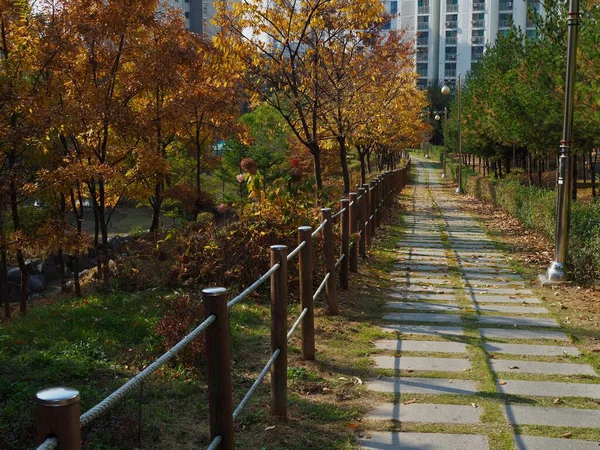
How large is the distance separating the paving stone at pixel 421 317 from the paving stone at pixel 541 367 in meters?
1.54

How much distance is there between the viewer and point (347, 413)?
475cm

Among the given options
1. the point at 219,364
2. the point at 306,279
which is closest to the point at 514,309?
the point at 306,279

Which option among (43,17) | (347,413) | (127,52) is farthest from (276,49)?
(347,413)

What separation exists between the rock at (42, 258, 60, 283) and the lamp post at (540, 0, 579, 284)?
768 inches

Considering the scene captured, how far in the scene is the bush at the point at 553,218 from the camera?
9.34 metres

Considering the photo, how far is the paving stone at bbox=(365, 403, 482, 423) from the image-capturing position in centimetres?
466

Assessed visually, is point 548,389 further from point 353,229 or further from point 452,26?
point 452,26

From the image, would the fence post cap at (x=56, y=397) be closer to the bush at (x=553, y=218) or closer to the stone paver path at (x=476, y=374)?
the stone paver path at (x=476, y=374)

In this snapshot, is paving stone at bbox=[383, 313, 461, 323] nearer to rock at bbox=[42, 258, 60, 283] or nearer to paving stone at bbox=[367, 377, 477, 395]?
paving stone at bbox=[367, 377, 477, 395]

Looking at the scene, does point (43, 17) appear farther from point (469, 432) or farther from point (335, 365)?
point (469, 432)

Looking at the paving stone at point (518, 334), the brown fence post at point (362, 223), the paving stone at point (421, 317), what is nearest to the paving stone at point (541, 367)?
the paving stone at point (518, 334)

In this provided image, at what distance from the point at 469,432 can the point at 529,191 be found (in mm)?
13151

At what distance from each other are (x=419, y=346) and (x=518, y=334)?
116cm

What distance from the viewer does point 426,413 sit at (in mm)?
4773
